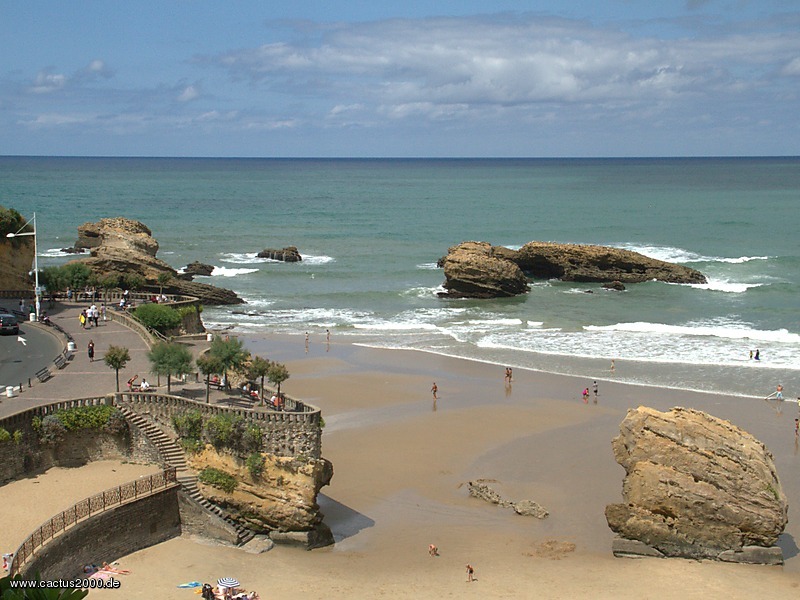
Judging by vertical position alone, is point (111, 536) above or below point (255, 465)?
below

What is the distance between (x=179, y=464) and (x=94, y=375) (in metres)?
7.21

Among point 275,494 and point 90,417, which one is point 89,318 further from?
point 275,494

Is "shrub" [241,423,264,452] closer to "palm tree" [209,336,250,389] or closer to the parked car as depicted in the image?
"palm tree" [209,336,250,389]

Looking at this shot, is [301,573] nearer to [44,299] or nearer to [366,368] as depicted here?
[366,368]

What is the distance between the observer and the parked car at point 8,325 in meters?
40.1

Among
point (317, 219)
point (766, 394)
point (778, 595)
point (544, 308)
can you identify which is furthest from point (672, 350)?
point (317, 219)

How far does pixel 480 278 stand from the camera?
70750 mm

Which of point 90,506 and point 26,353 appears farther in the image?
point 26,353

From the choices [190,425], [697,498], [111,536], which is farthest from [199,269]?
[697,498]

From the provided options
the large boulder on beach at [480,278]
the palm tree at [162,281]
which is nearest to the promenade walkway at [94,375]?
the palm tree at [162,281]

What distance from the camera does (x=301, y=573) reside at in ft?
83.9

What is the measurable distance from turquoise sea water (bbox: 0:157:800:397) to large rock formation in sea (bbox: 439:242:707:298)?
1.80 metres

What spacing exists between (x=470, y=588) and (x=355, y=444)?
11.6 metres

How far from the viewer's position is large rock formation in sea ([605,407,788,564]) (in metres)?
26.5
